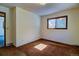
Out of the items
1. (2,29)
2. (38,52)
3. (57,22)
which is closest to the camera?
(38,52)

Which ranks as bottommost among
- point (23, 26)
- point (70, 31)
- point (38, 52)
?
point (38, 52)

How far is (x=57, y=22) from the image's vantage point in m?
3.77

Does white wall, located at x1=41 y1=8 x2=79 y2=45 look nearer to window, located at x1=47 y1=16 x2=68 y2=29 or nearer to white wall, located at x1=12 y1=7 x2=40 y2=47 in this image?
window, located at x1=47 y1=16 x2=68 y2=29

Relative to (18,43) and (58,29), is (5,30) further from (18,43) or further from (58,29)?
(58,29)

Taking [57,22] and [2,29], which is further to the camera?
[57,22]

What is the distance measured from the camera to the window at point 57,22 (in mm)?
3418

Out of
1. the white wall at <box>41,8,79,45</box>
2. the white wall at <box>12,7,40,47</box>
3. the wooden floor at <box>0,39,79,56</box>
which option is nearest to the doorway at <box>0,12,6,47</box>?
the wooden floor at <box>0,39,79,56</box>

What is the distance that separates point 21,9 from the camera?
3158mm

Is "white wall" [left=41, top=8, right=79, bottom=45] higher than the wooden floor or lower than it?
higher

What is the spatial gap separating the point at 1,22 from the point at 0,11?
0.39m

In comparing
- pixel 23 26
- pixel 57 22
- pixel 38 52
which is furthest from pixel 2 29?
pixel 57 22

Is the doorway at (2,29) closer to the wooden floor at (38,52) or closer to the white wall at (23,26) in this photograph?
the wooden floor at (38,52)

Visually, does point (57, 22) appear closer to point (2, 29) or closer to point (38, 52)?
point (38, 52)

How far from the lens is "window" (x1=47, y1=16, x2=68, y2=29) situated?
342cm
